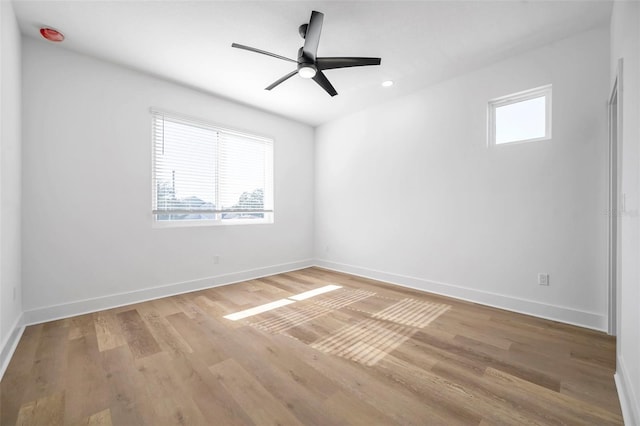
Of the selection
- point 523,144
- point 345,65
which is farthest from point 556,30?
point 345,65

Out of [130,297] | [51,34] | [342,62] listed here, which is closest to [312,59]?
[342,62]

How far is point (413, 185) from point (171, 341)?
11.2 ft

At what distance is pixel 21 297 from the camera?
255 cm

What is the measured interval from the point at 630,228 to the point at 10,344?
4335 mm

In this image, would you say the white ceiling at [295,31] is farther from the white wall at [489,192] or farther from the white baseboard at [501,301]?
the white baseboard at [501,301]

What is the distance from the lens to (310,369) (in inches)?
73.9

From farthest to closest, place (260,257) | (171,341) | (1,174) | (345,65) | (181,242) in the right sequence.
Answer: (260,257) < (181,242) < (345,65) < (171,341) < (1,174)

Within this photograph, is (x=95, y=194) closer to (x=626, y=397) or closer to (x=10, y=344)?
(x=10, y=344)

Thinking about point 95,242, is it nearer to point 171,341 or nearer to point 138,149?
point 138,149

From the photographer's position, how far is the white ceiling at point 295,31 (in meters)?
2.25

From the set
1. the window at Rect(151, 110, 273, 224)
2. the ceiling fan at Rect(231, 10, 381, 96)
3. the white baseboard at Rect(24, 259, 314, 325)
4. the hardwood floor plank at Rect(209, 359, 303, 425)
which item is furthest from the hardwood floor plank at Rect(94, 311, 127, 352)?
the ceiling fan at Rect(231, 10, 381, 96)

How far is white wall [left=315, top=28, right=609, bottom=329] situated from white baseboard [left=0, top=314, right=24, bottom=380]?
3.94 meters

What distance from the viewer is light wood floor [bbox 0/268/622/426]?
147 cm

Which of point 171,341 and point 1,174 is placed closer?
point 1,174
